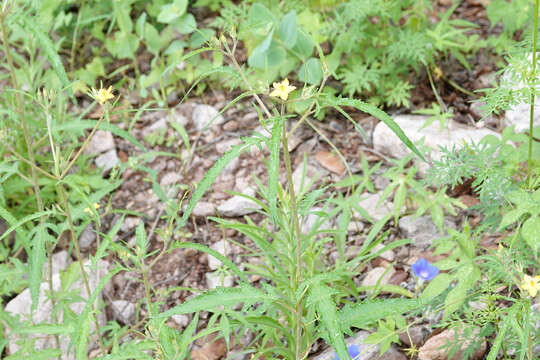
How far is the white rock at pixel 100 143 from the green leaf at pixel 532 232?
245cm

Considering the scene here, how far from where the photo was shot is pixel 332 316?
4.32ft

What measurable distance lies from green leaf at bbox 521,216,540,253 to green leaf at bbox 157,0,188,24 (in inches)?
93.2

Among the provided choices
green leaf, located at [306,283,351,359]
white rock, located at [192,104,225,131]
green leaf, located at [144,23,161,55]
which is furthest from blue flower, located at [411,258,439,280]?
green leaf, located at [144,23,161,55]

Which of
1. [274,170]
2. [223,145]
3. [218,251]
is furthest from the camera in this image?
[223,145]

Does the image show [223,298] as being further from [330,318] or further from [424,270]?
[424,270]

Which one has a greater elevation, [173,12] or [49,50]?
[49,50]

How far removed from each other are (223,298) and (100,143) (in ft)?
7.22

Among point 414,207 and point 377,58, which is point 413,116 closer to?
point 377,58

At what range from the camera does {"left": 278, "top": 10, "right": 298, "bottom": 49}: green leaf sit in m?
2.86

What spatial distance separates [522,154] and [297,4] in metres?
1.73

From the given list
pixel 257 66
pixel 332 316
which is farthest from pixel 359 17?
pixel 332 316

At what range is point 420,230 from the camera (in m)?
2.52

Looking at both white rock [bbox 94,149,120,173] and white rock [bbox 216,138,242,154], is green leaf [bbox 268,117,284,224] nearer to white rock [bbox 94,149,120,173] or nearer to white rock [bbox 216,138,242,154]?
white rock [bbox 216,138,242,154]

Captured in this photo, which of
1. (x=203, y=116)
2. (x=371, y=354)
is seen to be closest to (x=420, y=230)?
(x=371, y=354)
